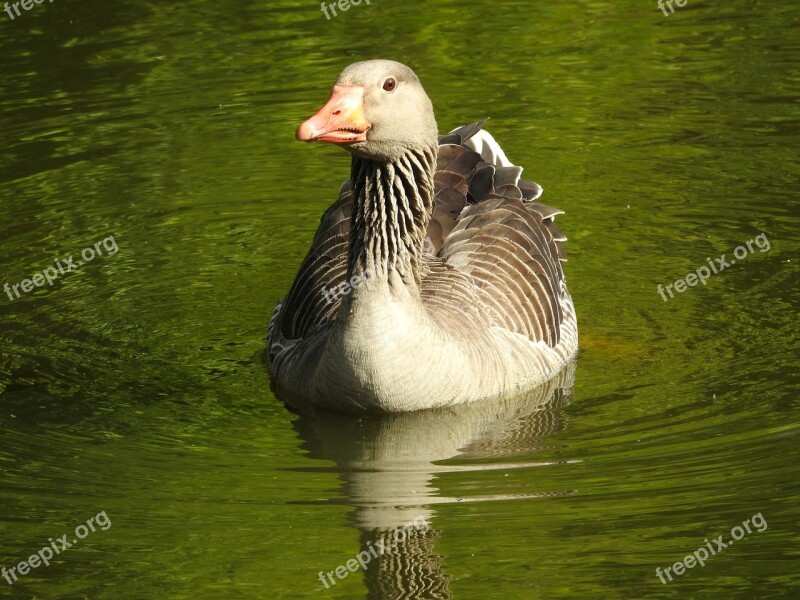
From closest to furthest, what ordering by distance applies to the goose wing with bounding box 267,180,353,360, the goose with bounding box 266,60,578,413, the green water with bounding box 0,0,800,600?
the green water with bounding box 0,0,800,600
the goose with bounding box 266,60,578,413
the goose wing with bounding box 267,180,353,360

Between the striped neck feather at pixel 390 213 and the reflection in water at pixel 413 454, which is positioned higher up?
the striped neck feather at pixel 390 213

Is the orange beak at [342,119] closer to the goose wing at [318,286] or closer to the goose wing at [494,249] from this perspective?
the goose wing at [318,286]

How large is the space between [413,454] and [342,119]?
2298 mm

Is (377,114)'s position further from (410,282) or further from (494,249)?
(494,249)

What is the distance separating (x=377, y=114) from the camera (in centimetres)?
951

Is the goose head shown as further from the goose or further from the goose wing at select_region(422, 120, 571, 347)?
the goose wing at select_region(422, 120, 571, 347)

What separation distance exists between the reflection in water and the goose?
0.14 meters

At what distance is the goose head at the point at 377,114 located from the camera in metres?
9.27

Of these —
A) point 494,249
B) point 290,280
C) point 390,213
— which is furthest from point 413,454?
point 290,280

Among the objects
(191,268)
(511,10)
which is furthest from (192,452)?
(511,10)

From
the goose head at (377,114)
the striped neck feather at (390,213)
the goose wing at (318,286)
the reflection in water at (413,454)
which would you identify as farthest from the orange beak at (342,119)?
the reflection in water at (413,454)

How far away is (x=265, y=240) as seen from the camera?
46.4 feet

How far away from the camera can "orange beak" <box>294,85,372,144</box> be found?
29.9ft

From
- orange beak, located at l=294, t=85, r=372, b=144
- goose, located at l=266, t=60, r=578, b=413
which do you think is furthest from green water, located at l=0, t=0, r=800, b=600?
orange beak, located at l=294, t=85, r=372, b=144
